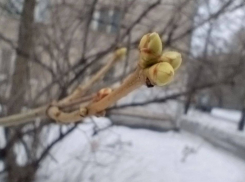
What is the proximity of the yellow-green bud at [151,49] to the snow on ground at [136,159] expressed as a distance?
2.54 m

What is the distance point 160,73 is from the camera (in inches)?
12.9

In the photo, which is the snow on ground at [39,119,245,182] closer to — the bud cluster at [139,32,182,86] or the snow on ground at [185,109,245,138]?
the snow on ground at [185,109,245,138]

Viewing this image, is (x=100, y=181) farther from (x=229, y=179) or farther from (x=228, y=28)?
(x=229, y=179)

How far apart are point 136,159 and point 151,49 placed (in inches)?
174

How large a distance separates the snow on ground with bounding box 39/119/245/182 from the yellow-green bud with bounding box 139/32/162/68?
254cm

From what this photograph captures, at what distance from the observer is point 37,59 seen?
263 centimetres

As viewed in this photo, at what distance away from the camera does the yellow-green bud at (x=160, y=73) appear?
1.08ft

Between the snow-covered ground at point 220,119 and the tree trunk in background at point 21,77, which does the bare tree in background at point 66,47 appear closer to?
the tree trunk in background at point 21,77

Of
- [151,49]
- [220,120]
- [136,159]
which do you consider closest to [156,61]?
[151,49]

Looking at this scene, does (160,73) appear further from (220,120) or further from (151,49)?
(220,120)

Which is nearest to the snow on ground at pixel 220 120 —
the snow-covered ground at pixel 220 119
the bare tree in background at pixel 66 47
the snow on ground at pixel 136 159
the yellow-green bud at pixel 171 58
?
the snow-covered ground at pixel 220 119

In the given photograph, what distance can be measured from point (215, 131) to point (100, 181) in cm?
573

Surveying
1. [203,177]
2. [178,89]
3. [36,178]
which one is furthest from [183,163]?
[36,178]

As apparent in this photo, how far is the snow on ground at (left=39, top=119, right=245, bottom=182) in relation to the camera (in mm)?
3057
